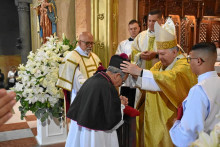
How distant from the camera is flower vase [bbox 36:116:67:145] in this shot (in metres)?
3.91

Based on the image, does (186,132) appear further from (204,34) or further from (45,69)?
(204,34)

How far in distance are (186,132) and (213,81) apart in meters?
0.41

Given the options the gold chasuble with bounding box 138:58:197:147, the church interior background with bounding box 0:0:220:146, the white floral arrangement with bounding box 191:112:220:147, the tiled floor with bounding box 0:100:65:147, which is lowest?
the tiled floor with bounding box 0:100:65:147

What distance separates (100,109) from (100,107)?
0.06 ft

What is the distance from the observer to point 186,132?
163 centimetres

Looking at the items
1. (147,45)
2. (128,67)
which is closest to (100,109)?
(128,67)

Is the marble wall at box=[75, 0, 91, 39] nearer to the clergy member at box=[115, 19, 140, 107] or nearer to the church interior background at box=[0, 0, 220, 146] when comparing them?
the church interior background at box=[0, 0, 220, 146]

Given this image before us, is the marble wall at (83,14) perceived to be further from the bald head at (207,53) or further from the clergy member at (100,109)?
the bald head at (207,53)

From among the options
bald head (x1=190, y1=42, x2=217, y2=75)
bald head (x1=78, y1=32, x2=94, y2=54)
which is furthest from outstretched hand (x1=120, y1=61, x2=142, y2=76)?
bald head (x1=78, y1=32, x2=94, y2=54)

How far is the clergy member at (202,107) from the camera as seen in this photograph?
5.31 ft

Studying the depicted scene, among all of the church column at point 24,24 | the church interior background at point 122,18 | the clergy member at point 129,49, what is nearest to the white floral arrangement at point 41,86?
the clergy member at point 129,49

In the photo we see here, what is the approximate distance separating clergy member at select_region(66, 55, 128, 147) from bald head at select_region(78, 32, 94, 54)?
1.75 m

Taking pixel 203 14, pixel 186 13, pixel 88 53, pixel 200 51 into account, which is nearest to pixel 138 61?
pixel 88 53

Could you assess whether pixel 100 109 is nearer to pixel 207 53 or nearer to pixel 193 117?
pixel 193 117
